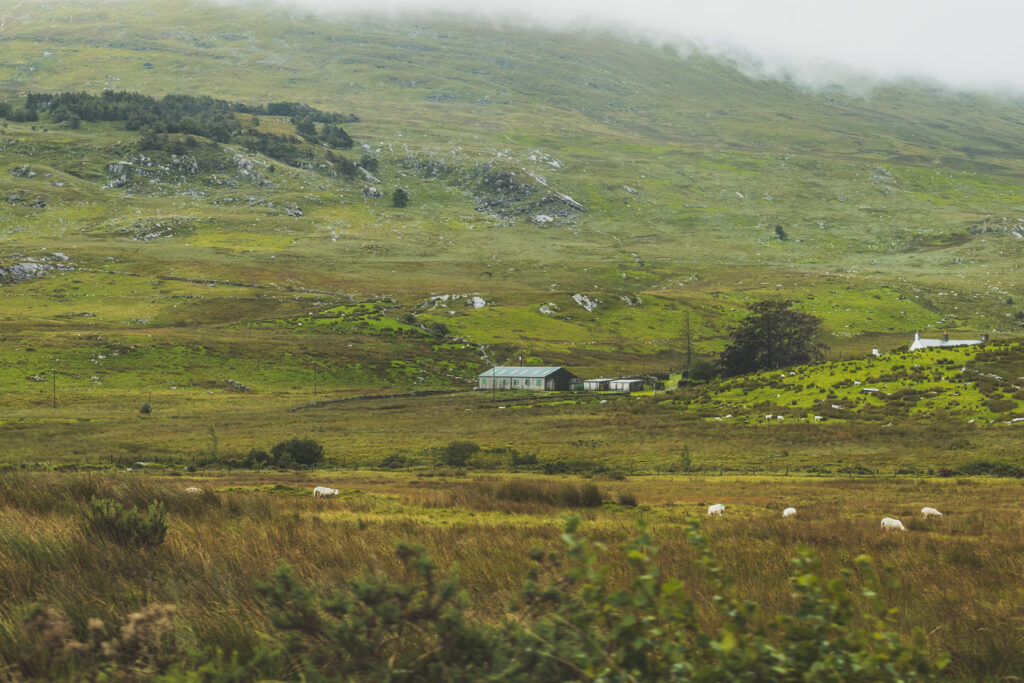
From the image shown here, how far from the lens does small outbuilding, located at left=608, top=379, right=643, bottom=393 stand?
360 feet

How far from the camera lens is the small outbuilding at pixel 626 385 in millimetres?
109875

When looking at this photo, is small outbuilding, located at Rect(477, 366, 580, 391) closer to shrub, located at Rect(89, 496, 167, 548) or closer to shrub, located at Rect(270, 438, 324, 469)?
shrub, located at Rect(270, 438, 324, 469)

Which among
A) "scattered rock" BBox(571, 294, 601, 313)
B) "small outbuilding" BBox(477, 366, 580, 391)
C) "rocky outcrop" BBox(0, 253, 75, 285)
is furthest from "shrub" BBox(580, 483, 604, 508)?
"rocky outcrop" BBox(0, 253, 75, 285)

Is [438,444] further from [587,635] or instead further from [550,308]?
[550,308]

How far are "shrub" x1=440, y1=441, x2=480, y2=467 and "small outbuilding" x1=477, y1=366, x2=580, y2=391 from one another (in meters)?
58.8

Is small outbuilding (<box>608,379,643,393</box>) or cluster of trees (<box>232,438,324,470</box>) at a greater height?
cluster of trees (<box>232,438,324,470</box>)

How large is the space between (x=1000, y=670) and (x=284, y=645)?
16.4 feet

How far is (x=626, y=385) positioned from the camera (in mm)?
109938

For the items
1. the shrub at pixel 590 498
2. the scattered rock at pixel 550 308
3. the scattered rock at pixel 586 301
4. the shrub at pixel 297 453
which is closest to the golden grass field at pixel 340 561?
the shrub at pixel 590 498

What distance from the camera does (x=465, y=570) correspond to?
7.32 metres

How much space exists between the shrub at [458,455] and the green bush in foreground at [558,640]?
49.0m

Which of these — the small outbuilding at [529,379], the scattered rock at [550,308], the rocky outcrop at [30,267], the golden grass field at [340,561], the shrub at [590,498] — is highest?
the golden grass field at [340,561]

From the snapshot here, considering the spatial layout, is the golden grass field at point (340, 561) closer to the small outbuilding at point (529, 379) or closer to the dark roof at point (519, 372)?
the small outbuilding at point (529, 379)

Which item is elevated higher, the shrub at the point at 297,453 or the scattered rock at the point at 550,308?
the shrub at the point at 297,453
